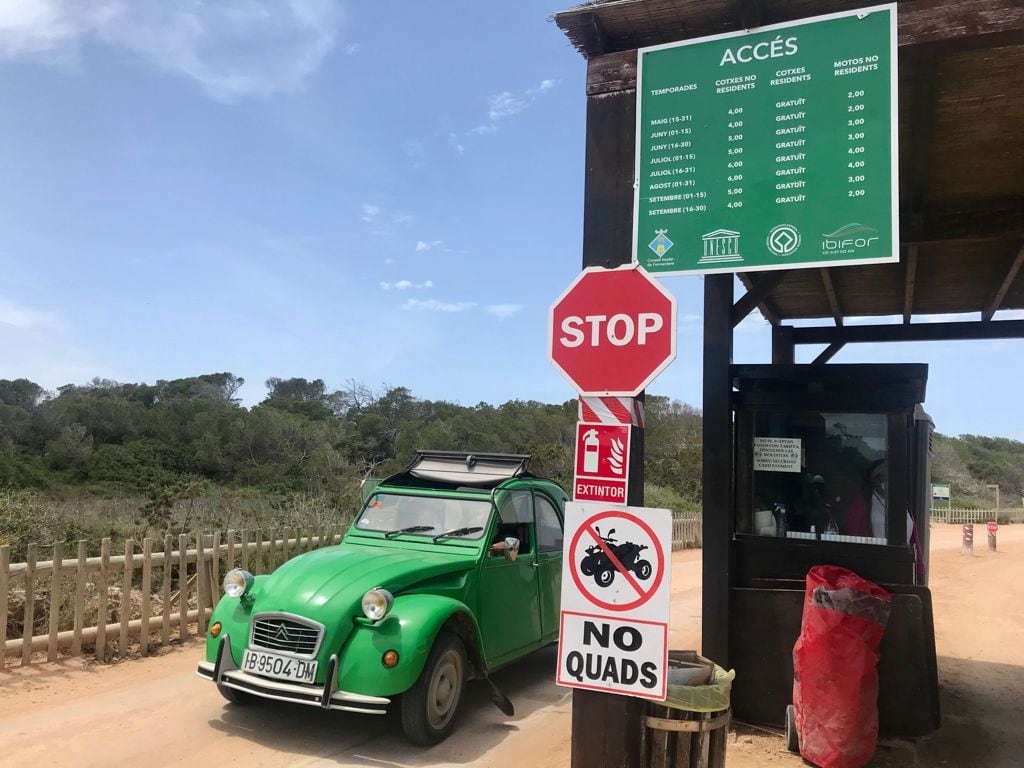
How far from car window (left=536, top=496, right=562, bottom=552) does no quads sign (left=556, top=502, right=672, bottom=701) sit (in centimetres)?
349

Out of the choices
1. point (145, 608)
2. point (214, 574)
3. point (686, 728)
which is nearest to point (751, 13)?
point (686, 728)

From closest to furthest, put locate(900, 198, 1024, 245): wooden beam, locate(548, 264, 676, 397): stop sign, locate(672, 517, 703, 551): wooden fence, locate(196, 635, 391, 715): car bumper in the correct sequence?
locate(548, 264, 676, 397): stop sign < locate(196, 635, 391, 715): car bumper < locate(900, 198, 1024, 245): wooden beam < locate(672, 517, 703, 551): wooden fence

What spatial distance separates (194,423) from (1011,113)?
31.9 m

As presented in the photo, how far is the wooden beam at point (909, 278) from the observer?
22.7 feet

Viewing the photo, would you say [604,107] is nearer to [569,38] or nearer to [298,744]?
[569,38]

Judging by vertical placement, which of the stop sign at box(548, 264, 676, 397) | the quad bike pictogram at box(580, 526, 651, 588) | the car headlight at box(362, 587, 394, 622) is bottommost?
the car headlight at box(362, 587, 394, 622)

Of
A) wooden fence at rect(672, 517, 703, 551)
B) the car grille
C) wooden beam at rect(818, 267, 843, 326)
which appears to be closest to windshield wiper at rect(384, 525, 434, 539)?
the car grille

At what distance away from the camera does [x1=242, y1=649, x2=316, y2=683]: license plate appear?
4875 mm

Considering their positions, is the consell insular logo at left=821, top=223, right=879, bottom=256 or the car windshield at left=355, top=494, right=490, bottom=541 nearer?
the consell insular logo at left=821, top=223, right=879, bottom=256

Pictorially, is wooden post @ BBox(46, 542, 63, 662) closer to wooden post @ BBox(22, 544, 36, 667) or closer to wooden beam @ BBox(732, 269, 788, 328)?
wooden post @ BBox(22, 544, 36, 667)

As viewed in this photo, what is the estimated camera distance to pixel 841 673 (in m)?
4.63

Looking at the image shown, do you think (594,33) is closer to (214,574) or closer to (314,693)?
(314,693)

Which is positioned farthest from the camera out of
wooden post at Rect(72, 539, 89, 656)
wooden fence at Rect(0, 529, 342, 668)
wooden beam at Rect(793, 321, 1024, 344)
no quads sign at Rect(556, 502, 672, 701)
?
wooden beam at Rect(793, 321, 1024, 344)

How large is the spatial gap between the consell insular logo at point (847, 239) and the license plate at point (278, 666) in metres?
3.94
